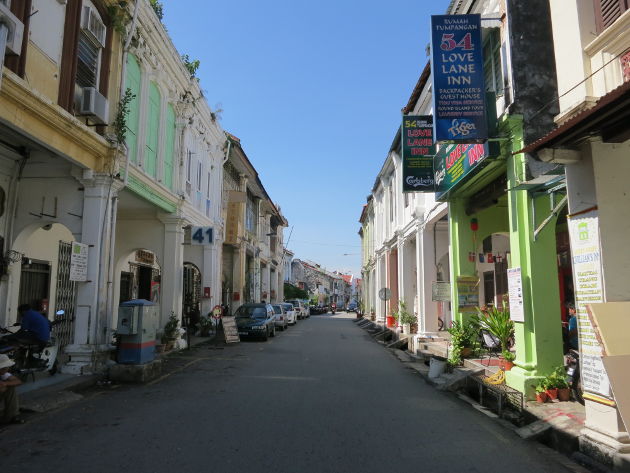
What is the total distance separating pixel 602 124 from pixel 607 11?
2075mm

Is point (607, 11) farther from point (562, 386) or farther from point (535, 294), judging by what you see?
point (562, 386)

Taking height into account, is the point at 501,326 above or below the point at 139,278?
below

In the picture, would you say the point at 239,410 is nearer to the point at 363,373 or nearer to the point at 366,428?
the point at 366,428

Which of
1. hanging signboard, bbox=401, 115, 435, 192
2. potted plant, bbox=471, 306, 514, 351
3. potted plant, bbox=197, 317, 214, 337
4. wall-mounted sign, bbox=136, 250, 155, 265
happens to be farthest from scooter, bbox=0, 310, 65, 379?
potted plant, bbox=197, 317, 214, 337

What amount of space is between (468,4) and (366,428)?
955cm

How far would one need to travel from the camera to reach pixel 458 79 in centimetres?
891

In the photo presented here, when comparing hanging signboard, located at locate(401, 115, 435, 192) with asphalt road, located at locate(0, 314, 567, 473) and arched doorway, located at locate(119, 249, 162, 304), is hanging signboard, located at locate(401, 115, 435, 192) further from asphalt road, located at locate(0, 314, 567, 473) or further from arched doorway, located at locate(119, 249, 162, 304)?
arched doorway, located at locate(119, 249, 162, 304)

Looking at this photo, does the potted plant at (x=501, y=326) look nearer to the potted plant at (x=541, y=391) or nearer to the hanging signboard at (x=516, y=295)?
the hanging signboard at (x=516, y=295)

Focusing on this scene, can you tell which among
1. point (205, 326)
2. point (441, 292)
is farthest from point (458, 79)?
point (205, 326)

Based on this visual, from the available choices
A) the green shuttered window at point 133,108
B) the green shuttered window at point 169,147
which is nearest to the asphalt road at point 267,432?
the green shuttered window at point 133,108

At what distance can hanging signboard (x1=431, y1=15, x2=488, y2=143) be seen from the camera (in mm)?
8703

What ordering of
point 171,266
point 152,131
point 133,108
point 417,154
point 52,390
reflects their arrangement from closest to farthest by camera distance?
point 52,390, point 133,108, point 417,154, point 152,131, point 171,266

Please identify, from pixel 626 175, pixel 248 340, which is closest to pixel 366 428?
pixel 626 175

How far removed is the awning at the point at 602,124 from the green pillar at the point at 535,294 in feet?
9.10
